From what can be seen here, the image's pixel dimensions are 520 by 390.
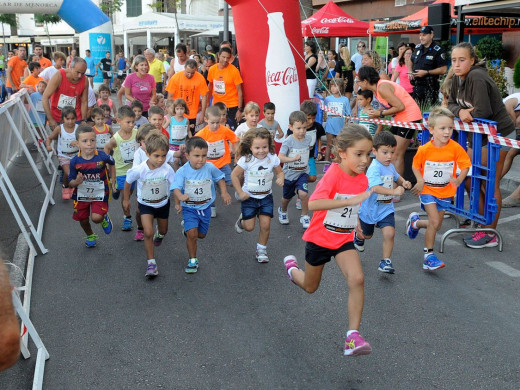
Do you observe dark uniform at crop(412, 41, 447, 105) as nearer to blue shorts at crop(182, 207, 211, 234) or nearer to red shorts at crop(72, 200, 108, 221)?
blue shorts at crop(182, 207, 211, 234)

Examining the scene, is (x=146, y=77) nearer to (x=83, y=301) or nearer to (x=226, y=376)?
(x=83, y=301)

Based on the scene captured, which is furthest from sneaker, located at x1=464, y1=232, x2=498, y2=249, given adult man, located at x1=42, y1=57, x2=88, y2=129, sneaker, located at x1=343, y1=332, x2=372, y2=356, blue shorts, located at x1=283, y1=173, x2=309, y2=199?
adult man, located at x1=42, y1=57, x2=88, y2=129

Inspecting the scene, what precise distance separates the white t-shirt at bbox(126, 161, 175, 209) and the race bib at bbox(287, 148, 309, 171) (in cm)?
174

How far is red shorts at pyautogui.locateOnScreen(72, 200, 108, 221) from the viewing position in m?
6.47

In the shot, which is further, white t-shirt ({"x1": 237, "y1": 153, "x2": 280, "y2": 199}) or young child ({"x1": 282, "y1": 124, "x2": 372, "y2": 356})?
white t-shirt ({"x1": 237, "y1": 153, "x2": 280, "y2": 199})

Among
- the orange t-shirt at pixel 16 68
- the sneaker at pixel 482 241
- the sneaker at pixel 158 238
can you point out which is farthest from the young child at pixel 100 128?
the orange t-shirt at pixel 16 68

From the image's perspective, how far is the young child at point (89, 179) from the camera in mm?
6375

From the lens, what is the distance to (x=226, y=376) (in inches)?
146

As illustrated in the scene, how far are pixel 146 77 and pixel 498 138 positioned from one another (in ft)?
21.1

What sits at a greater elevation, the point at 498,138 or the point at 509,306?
the point at 498,138

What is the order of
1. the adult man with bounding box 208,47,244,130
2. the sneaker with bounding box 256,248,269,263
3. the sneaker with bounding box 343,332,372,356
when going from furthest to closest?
the adult man with bounding box 208,47,244,130, the sneaker with bounding box 256,248,269,263, the sneaker with bounding box 343,332,372,356

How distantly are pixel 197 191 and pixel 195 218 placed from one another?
0.89 ft

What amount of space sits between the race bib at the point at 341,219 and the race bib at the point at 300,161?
9.28ft

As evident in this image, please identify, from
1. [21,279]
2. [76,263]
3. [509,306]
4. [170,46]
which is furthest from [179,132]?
[170,46]
